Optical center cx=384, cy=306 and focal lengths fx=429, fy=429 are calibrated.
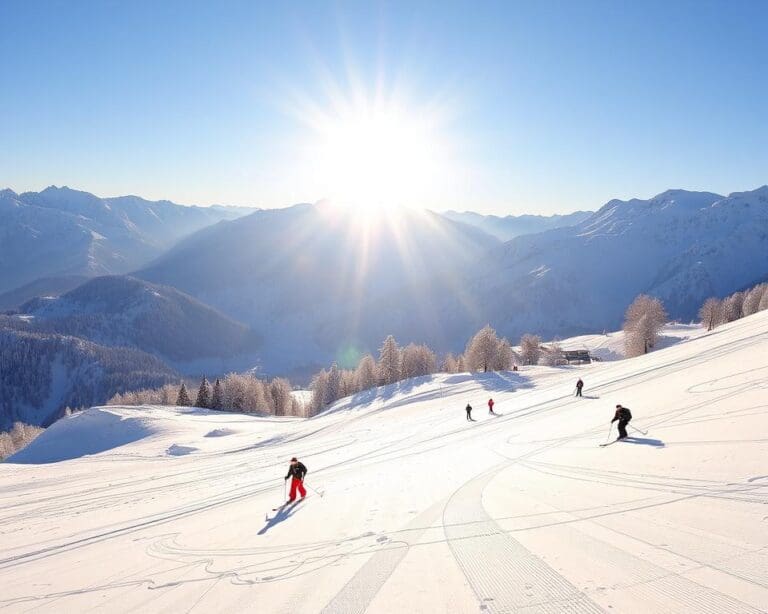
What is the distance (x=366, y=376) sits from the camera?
→ 8838cm

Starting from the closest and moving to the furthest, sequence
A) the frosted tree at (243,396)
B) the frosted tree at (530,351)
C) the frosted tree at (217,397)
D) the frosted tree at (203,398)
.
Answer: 1. the frosted tree at (203,398)
2. the frosted tree at (217,397)
3. the frosted tree at (243,396)
4. the frosted tree at (530,351)

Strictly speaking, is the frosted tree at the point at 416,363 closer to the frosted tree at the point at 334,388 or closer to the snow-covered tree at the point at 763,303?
the frosted tree at the point at 334,388

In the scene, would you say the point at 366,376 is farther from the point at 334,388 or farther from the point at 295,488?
the point at 295,488

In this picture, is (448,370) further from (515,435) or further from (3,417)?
(3,417)

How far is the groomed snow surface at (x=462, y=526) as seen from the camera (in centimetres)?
608

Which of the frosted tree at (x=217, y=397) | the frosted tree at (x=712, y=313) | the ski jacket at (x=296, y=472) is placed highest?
the frosted tree at (x=712, y=313)

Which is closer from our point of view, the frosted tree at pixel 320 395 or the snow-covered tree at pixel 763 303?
the snow-covered tree at pixel 763 303

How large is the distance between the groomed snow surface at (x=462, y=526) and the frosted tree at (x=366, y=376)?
60796mm

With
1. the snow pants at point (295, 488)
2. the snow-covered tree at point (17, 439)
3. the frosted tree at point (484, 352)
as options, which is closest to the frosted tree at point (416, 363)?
the frosted tree at point (484, 352)

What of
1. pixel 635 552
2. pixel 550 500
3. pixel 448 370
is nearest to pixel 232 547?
pixel 550 500

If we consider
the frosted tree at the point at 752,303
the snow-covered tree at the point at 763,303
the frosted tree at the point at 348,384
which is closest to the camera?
the snow-covered tree at the point at 763,303

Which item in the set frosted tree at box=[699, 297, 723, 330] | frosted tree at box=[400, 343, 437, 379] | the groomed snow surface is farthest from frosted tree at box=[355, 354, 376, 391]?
frosted tree at box=[699, 297, 723, 330]

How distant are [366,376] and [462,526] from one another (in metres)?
79.8

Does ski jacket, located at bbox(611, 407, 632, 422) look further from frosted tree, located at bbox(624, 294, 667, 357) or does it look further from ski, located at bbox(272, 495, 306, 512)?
frosted tree, located at bbox(624, 294, 667, 357)
